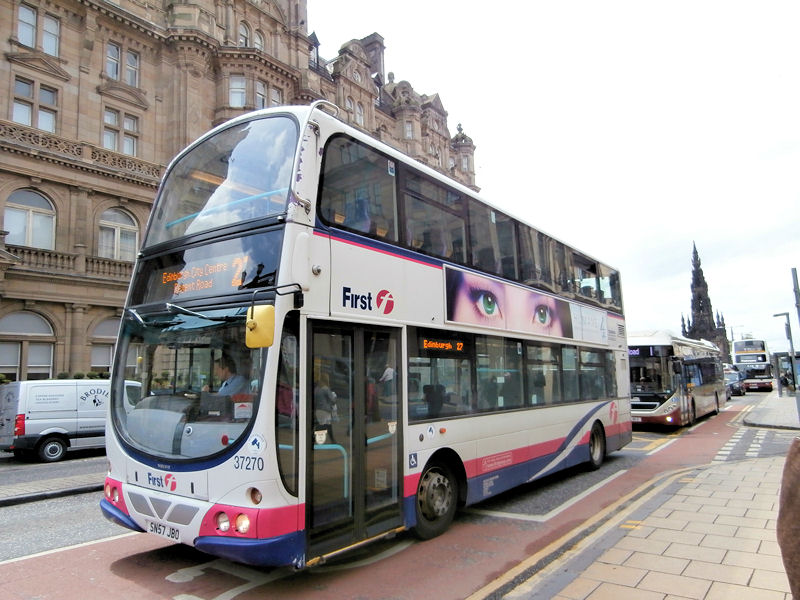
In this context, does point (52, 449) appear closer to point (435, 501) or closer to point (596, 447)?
point (435, 501)

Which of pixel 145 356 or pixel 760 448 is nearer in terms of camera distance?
pixel 145 356

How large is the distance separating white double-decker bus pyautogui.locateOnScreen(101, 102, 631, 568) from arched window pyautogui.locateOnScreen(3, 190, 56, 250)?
18890mm

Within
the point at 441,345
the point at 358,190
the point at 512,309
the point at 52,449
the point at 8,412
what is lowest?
the point at 52,449

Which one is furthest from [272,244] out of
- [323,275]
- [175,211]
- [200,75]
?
[200,75]

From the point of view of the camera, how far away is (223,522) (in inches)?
175

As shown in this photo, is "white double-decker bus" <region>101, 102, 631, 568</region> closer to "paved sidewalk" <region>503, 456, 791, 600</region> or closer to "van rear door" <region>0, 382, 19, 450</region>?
"paved sidewalk" <region>503, 456, 791, 600</region>

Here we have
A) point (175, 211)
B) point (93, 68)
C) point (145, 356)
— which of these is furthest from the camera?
point (93, 68)

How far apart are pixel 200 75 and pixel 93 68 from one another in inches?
181

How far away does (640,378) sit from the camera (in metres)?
17.6

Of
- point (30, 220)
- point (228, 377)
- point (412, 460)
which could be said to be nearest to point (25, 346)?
point (30, 220)

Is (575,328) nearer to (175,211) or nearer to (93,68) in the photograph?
(175,211)

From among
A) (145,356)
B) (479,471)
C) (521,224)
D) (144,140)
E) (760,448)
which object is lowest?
(760,448)

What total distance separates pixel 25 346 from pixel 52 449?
8.18 m

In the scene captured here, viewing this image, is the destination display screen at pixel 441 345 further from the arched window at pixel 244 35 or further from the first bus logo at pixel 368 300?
the arched window at pixel 244 35
